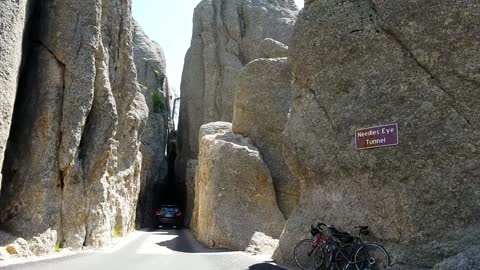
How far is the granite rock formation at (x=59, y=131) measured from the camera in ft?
45.3

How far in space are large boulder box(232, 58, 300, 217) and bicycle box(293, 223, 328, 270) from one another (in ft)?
24.6

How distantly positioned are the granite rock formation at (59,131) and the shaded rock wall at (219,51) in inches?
748

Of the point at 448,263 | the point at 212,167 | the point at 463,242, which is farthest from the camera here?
the point at 212,167

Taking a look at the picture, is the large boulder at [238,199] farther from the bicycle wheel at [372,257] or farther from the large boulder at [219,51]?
the large boulder at [219,51]

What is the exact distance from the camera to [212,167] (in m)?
18.9

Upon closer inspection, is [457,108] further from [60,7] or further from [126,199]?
[126,199]

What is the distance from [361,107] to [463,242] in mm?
3798

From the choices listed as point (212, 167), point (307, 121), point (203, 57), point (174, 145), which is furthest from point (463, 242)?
point (174, 145)

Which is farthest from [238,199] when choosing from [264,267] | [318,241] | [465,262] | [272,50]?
[465,262]

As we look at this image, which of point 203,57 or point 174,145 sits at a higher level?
point 203,57

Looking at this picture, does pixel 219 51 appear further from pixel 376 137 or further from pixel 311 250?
pixel 311 250

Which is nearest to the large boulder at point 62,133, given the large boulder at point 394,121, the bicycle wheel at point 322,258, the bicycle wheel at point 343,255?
the large boulder at point 394,121

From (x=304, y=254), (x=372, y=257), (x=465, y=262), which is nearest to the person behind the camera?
(x=465, y=262)

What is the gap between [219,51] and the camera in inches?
1515
